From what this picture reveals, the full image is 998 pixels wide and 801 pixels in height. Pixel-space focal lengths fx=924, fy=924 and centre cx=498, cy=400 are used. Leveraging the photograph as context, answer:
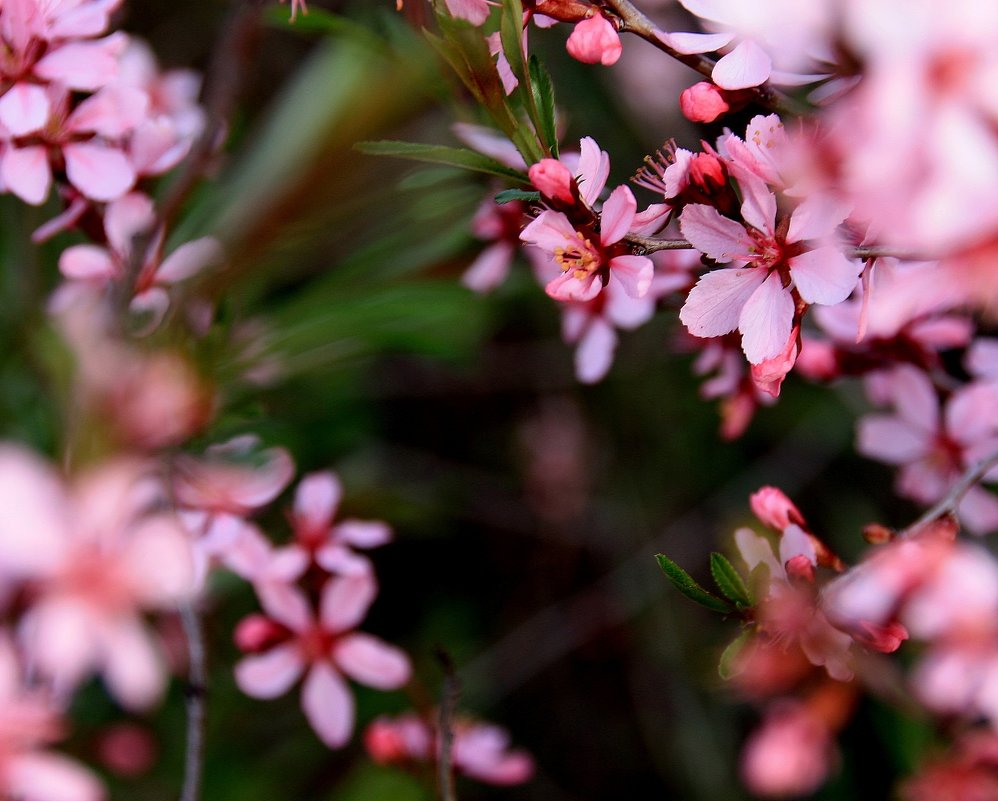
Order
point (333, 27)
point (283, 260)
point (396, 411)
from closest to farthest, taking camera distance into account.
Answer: point (283, 260)
point (333, 27)
point (396, 411)

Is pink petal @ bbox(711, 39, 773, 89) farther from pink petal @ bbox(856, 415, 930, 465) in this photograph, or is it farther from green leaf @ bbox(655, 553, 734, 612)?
pink petal @ bbox(856, 415, 930, 465)

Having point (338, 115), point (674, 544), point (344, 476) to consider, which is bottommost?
point (674, 544)

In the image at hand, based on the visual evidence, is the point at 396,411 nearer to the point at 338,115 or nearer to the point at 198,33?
the point at 198,33

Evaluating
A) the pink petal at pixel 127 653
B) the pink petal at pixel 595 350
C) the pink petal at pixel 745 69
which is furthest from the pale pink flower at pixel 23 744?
the pink petal at pixel 745 69

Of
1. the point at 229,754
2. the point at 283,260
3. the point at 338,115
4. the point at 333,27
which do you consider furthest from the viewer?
the point at 229,754

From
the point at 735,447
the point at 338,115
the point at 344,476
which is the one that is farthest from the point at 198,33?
the point at 338,115

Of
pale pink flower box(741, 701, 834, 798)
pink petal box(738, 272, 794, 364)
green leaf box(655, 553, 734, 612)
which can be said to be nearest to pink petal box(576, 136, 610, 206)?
pink petal box(738, 272, 794, 364)
